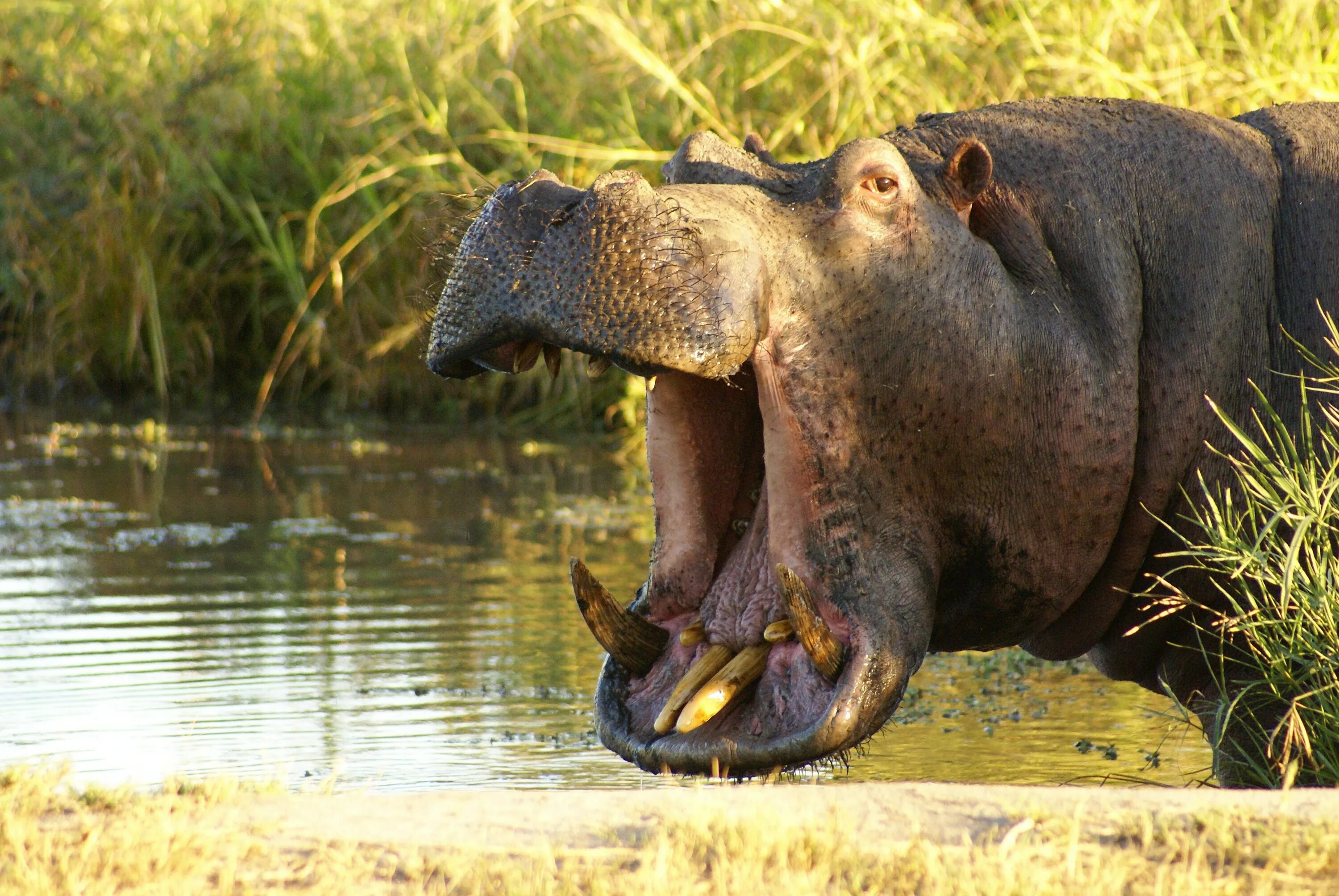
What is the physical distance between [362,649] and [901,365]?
2362 mm

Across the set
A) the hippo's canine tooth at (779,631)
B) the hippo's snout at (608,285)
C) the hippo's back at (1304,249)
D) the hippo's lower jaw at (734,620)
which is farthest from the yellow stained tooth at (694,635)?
the hippo's back at (1304,249)

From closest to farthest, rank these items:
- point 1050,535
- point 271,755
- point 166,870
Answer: point 166,870 < point 1050,535 < point 271,755

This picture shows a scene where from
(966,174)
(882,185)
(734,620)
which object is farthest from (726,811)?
(966,174)

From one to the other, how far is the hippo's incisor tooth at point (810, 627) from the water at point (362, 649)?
35.0 inches

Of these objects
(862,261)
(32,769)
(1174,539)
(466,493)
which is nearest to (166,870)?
(32,769)

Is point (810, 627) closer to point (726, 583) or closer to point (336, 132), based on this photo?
point (726, 583)

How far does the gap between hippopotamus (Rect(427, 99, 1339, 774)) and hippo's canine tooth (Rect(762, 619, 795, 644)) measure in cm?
3

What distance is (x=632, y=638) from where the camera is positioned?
3.18 metres

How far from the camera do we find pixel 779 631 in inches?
119

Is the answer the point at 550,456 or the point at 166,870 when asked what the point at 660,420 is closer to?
the point at 166,870

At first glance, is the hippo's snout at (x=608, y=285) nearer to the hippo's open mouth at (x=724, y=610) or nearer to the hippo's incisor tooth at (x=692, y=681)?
the hippo's open mouth at (x=724, y=610)

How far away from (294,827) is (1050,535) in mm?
1484

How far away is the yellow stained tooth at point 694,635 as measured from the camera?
316 centimetres

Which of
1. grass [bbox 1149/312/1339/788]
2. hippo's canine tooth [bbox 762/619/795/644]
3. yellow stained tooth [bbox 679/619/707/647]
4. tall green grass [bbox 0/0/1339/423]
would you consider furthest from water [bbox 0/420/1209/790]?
tall green grass [bbox 0/0/1339/423]
